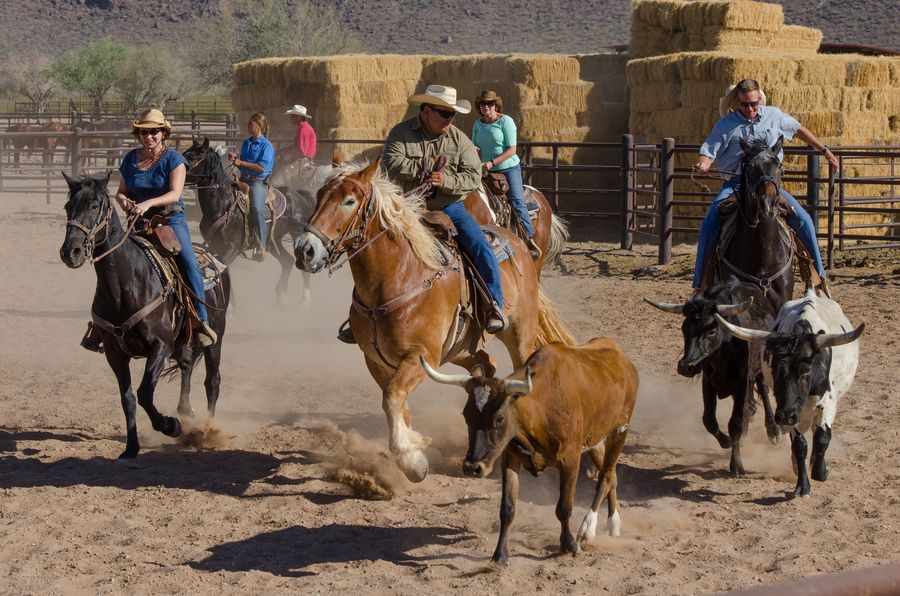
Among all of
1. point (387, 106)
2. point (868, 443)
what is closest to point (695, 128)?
point (387, 106)

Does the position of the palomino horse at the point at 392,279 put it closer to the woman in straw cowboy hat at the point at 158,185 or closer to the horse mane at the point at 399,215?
the horse mane at the point at 399,215

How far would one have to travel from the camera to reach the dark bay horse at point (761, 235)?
6777 mm

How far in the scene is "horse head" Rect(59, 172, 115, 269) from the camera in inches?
248

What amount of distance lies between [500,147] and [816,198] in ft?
17.3

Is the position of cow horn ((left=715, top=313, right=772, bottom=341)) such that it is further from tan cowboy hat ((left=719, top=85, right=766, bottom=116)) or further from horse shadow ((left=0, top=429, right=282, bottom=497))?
horse shadow ((left=0, top=429, right=282, bottom=497))

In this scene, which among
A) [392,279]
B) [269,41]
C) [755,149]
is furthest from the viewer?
[269,41]

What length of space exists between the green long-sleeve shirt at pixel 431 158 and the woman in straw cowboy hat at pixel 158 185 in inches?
52.6

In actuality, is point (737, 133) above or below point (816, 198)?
above

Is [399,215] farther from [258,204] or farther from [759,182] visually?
[258,204]

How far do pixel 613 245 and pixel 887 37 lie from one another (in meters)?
34.8

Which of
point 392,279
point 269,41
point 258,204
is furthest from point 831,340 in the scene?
point 269,41

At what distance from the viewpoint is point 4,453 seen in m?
7.10

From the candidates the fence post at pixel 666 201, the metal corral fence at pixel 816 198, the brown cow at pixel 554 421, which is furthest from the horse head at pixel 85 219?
the fence post at pixel 666 201

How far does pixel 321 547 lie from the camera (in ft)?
17.5
